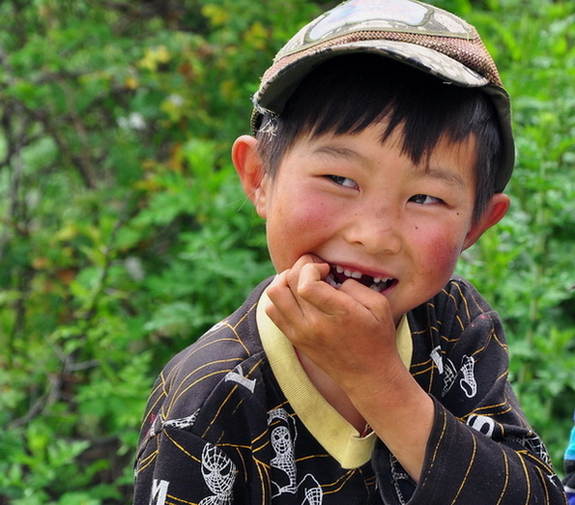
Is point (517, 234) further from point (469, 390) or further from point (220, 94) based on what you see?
point (220, 94)

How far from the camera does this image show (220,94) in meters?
3.43

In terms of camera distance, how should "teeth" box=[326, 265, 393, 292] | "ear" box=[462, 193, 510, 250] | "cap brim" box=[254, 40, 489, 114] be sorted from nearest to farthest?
"cap brim" box=[254, 40, 489, 114]
"teeth" box=[326, 265, 393, 292]
"ear" box=[462, 193, 510, 250]

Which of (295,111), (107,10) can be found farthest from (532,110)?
(107,10)

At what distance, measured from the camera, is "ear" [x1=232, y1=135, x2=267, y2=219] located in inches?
56.0

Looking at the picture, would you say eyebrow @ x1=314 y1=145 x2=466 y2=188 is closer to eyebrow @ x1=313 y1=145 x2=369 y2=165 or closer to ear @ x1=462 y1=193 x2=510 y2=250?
eyebrow @ x1=313 y1=145 x2=369 y2=165

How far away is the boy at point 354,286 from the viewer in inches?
46.4

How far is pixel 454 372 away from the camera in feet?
5.01

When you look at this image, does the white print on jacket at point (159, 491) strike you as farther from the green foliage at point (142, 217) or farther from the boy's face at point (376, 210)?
the green foliage at point (142, 217)

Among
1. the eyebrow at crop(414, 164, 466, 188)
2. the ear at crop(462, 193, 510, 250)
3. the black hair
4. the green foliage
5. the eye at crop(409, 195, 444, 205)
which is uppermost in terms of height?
the black hair

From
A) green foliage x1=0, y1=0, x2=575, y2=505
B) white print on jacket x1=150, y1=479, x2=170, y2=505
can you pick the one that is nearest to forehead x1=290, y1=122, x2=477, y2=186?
white print on jacket x1=150, y1=479, x2=170, y2=505

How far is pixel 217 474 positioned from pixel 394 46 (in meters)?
0.81

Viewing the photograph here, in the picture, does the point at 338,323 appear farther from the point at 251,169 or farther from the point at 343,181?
the point at 251,169

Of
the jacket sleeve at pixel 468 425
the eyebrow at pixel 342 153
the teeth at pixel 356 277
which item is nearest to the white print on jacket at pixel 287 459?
the jacket sleeve at pixel 468 425

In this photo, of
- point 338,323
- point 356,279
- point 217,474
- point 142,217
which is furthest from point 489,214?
point 142,217
